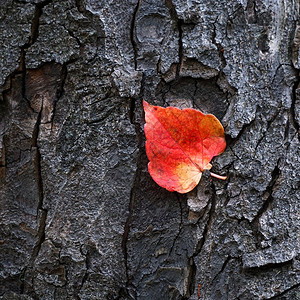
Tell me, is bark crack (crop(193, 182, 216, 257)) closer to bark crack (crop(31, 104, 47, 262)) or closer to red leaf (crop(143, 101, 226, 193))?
red leaf (crop(143, 101, 226, 193))

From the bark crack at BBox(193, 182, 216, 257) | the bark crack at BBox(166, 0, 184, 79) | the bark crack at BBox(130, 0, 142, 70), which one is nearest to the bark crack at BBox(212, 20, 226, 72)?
the bark crack at BBox(166, 0, 184, 79)

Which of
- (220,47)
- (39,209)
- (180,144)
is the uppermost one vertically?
(220,47)

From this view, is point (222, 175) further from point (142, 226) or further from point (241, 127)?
point (142, 226)

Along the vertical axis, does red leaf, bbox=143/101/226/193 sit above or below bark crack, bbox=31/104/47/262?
above

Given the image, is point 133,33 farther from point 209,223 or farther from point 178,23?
point 209,223

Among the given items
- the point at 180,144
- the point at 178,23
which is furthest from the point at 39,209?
the point at 178,23

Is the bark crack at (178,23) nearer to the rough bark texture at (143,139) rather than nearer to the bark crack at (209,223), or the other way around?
the rough bark texture at (143,139)
